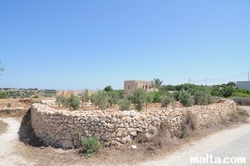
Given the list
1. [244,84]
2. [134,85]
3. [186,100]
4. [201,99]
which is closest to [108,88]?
[134,85]

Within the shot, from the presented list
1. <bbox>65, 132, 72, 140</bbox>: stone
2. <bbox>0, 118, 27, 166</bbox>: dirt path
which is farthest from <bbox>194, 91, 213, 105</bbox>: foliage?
<bbox>0, 118, 27, 166</bbox>: dirt path

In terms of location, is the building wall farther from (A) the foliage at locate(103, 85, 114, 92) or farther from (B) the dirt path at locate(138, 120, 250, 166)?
(B) the dirt path at locate(138, 120, 250, 166)

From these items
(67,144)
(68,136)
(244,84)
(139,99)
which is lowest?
(67,144)

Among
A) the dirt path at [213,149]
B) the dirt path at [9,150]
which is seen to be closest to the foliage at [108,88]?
the dirt path at [9,150]

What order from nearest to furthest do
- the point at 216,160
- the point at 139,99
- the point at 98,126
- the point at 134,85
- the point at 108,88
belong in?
the point at 216,160
the point at 98,126
the point at 139,99
the point at 134,85
the point at 108,88

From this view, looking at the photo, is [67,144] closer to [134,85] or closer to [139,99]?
[139,99]

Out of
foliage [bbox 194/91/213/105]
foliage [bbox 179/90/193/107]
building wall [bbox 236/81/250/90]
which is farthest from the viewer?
building wall [bbox 236/81/250/90]

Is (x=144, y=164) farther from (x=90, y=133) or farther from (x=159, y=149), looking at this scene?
(x=90, y=133)

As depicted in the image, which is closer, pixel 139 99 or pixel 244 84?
pixel 139 99

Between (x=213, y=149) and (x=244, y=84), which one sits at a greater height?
(x=244, y=84)

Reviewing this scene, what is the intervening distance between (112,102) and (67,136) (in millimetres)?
9729

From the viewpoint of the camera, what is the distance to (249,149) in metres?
6.21

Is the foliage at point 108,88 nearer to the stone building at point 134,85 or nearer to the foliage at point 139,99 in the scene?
the stone building at point 134,85

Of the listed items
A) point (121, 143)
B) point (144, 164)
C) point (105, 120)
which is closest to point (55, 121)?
point (105, 120)
